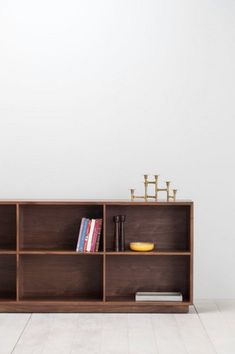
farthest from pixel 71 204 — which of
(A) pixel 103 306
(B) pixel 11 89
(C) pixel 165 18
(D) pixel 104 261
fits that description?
(C) pixel 165 18

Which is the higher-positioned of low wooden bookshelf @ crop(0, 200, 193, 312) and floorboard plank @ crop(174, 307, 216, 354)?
low wooden bookshelf @ crop(0, 200, 193, 312)

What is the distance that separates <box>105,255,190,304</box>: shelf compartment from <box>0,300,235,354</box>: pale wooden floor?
11.2 inches

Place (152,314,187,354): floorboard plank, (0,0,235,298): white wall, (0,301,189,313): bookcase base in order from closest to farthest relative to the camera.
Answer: (152,314,187,354): floorboard plank
(0,301,189,313): bookcase base
(0,0,235,298): white wall

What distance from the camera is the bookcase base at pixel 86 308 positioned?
15.8 feet

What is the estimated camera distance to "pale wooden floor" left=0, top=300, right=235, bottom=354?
3869mm

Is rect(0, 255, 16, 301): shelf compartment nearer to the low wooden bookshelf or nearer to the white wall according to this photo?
the low wooden bookshelf

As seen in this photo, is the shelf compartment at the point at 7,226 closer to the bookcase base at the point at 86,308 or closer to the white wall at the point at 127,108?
the white wall at the point at 127,108

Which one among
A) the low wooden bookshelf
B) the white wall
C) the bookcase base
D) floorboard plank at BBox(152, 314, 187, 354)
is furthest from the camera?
the white wall

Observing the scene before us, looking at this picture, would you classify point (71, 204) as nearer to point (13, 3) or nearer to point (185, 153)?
point (185, 153)

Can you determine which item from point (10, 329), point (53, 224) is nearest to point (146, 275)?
point (53, 224)

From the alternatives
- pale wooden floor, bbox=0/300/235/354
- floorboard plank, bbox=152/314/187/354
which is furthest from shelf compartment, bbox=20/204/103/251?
floorboard plank, bbox=152/314/187/354

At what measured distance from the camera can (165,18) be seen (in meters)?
5.31

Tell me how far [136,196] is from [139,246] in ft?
1.40

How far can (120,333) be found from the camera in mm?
4207
